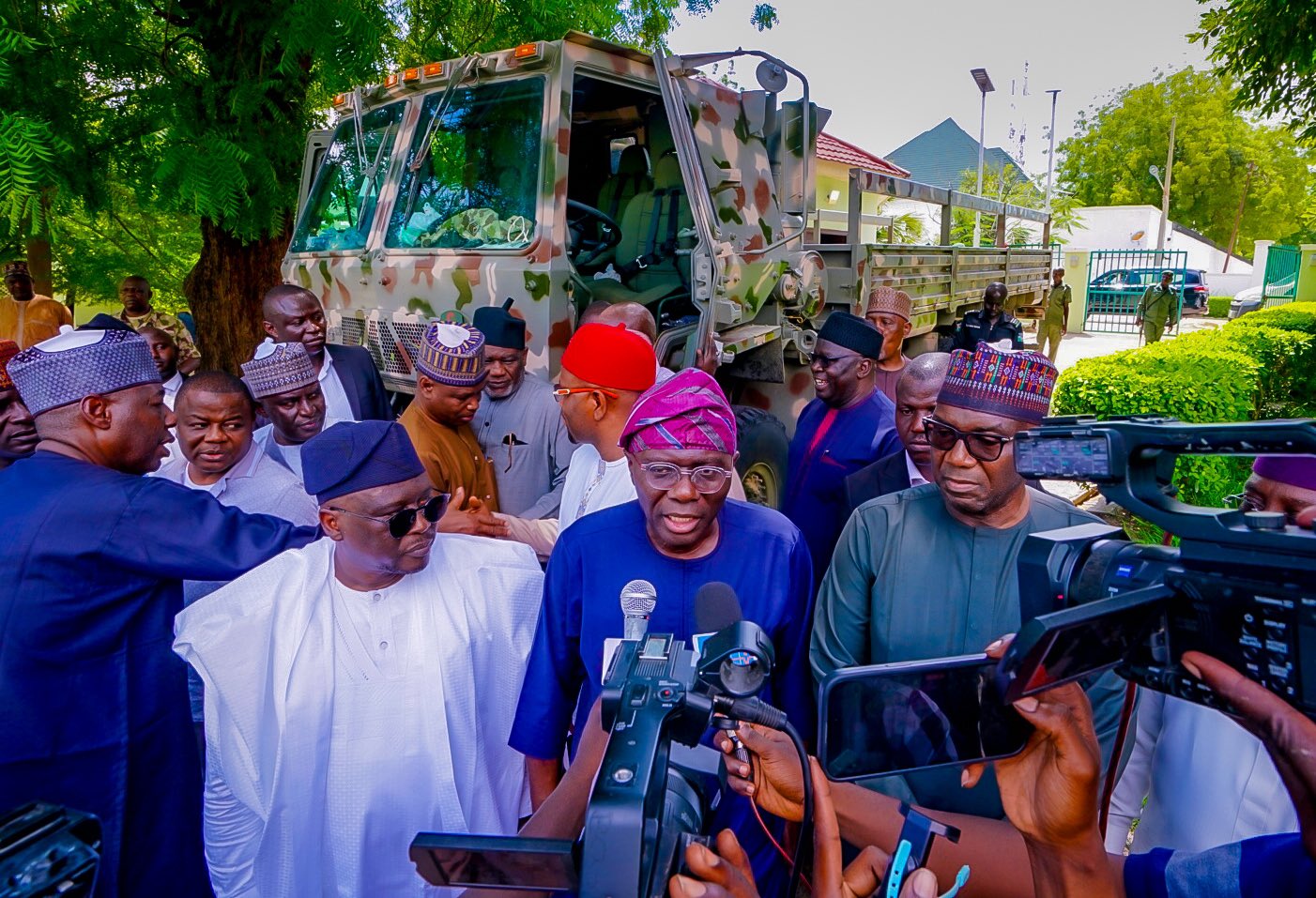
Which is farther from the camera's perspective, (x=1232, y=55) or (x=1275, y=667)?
(x=1232, y=55)

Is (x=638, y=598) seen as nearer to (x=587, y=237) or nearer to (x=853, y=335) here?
(x=853, y=335)

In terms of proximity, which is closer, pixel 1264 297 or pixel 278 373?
pixel 278 373

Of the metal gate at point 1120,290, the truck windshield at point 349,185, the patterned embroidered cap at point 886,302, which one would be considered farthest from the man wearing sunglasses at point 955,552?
the metal gate at point 1120,290

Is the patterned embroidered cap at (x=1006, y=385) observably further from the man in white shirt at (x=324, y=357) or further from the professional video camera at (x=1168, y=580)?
the man in white shirt at (x=324, y=357)

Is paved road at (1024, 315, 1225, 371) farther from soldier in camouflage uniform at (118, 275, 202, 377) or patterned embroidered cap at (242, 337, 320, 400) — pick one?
patterned embroidered cap at (242, 337, 320, 400)

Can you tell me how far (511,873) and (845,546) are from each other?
47.6 inches

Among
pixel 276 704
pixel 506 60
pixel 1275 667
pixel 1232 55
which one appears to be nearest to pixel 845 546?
pixel 1275 667

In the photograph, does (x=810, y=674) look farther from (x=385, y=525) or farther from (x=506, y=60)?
(x=506, y=60)

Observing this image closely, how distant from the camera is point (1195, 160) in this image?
38906 mm

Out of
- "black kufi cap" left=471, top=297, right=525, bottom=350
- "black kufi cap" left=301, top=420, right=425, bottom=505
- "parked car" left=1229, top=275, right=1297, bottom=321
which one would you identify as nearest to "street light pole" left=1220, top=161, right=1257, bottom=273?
"parked car" left=1229, top=275, right=1297, bottom=321

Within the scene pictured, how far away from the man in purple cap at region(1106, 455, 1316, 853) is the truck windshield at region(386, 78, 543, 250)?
3.05 m

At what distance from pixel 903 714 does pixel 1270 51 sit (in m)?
9.29

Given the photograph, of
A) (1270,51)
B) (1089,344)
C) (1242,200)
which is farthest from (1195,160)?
(1270,51)

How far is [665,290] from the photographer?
4969 mm
